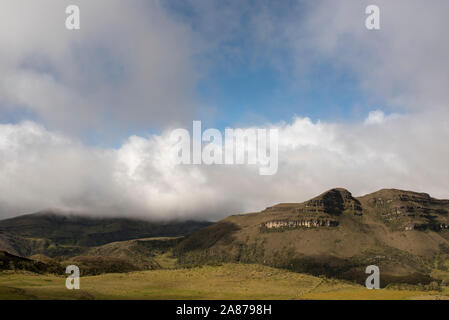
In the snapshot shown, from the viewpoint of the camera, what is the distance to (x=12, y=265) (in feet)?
652

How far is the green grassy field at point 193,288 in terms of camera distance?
114m

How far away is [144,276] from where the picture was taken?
191 metres

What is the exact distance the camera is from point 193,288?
155 metres

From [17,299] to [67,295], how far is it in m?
19.3

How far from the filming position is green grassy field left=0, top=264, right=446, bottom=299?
114 m

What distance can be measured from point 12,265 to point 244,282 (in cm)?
13753
